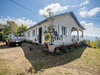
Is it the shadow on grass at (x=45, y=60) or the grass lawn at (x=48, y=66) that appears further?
the shadow on grass at (x=45, y=60)

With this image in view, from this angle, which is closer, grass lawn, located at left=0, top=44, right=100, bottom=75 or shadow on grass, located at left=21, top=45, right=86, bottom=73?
grass lawn, located at left=0, top=44, right=100, bottom=75

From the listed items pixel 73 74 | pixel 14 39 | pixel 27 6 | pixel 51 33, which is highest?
pixel 27 6

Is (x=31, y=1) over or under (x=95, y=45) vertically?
over

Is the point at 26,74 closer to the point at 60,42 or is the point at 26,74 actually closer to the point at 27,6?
the point at 60,42

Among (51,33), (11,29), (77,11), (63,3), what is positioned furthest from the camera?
(11,29)

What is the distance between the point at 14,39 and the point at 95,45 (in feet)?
38.6

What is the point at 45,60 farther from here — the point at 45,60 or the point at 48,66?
the point at 48,66

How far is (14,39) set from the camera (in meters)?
5.87

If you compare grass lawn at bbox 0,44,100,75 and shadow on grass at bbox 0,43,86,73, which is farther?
shadow on grass at bbox 0,43,86,73

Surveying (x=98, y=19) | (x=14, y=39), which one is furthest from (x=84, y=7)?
(x=14, y=39)

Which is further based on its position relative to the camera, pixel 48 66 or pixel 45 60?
pixel 45 60

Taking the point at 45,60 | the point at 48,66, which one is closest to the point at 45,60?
the point at 45,60

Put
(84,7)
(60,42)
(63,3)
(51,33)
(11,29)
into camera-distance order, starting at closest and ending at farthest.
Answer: (51,33)
(60,42)
(63,3)
(84,7)
(11,29)

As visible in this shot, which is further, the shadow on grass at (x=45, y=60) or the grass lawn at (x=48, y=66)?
the shadow on grass at (x=45, y=60)
